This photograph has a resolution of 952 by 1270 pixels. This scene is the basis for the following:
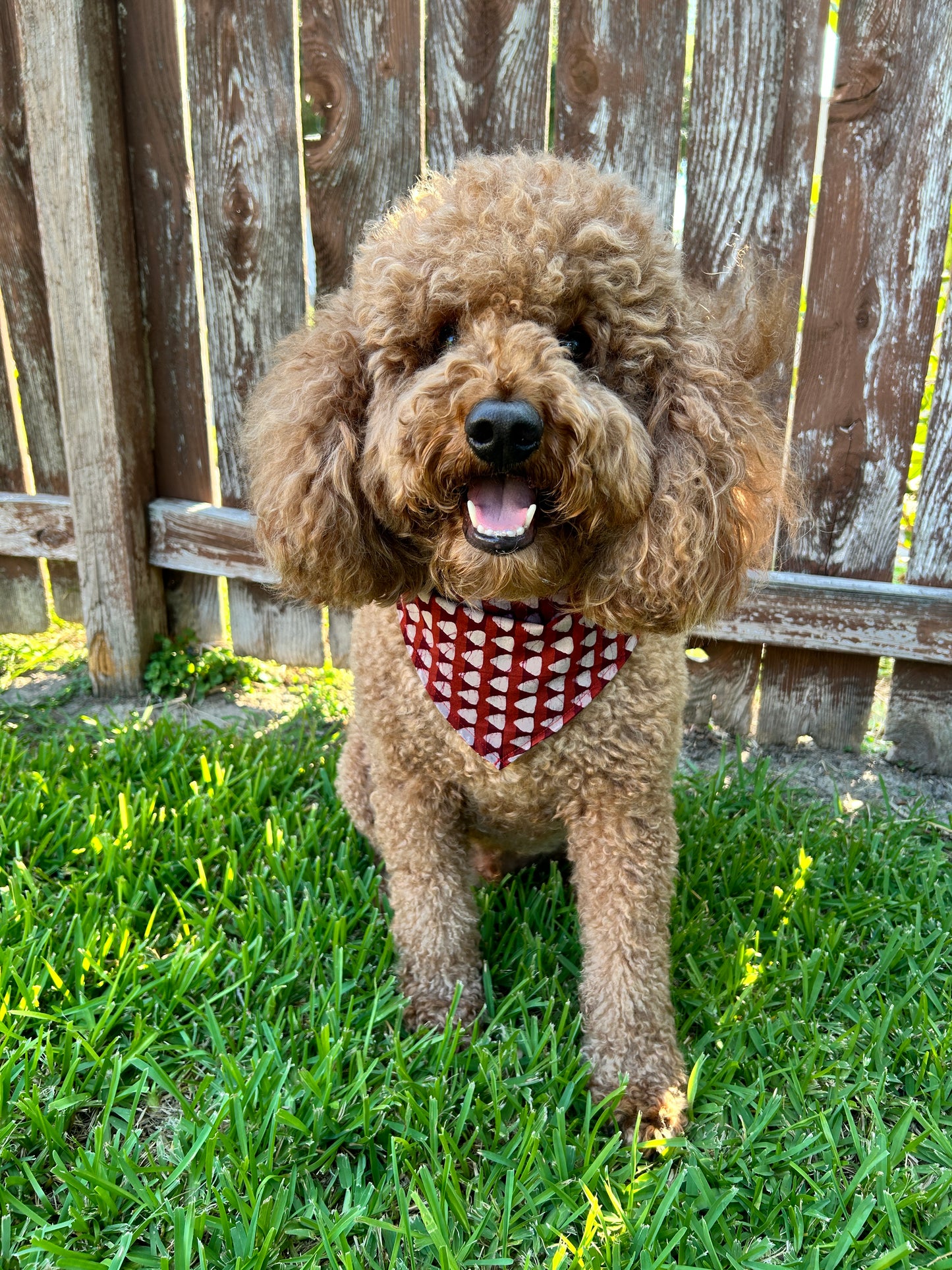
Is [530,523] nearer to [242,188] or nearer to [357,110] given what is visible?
[357,110]

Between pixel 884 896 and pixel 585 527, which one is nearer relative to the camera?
pixel 585 527

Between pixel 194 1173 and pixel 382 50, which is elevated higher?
pixel 382 50

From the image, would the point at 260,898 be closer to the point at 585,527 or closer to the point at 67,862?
the point at 67,862

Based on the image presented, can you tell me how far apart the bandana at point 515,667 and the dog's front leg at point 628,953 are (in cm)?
21

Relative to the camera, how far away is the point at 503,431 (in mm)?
1399

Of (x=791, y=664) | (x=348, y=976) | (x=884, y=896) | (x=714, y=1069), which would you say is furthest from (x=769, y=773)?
(x=348, y=976)

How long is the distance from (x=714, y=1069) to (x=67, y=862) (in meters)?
1.58

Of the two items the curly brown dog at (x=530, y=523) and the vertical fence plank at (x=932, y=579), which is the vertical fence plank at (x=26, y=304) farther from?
the vertical fence plank at (x=932, y=579)

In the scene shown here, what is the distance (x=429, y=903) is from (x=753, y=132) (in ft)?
6.96

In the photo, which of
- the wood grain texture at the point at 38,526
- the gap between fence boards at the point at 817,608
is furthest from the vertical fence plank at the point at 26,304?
the gap between fence boards at the point at 817,608

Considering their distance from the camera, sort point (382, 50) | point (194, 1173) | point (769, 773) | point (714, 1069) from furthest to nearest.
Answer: point (769, 773) < point (382, 50) < point (714, 1069) < point (194, 1173)

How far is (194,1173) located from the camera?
1.51m

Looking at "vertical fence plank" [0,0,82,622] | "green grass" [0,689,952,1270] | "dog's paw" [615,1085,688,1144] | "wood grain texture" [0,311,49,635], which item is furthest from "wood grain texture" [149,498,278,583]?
"dog's paw" [615,1085,688,1144]

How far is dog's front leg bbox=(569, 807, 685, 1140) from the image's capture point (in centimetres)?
177
